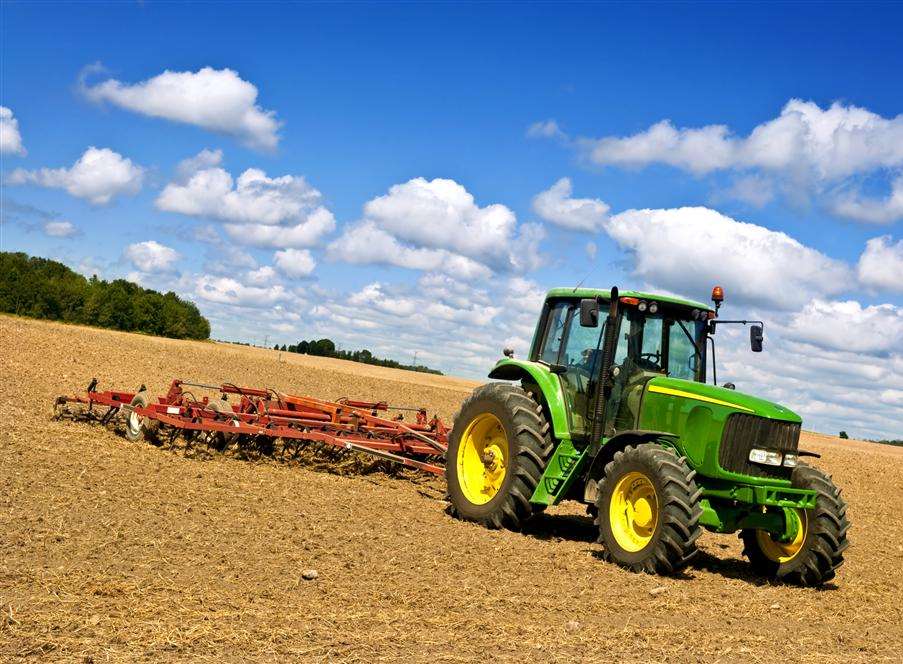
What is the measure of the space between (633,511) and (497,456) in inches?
84.9

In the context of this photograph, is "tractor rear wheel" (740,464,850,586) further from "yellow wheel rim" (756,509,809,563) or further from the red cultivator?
the red cultivator

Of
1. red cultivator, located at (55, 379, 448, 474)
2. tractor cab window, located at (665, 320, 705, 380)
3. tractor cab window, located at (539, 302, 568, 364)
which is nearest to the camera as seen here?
tractor cab window, located at (665, 320, 705, 380)

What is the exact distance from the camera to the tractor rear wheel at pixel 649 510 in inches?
309

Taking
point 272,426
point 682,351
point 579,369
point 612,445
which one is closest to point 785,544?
point 612,445

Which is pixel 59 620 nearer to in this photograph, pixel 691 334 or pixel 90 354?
pixel 691 334

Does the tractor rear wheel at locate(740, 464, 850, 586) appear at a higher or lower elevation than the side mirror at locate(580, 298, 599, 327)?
lower

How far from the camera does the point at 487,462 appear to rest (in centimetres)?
1029

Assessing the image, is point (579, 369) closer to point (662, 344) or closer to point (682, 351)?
point (662, 344)

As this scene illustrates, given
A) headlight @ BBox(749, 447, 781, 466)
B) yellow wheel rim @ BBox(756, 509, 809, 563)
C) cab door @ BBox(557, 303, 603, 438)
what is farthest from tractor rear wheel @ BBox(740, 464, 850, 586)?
cab door @ BBox(557, 303, 603, 438)

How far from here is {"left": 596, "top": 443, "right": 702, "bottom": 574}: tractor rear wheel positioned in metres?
7.85

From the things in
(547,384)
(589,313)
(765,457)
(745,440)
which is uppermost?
(589,313)

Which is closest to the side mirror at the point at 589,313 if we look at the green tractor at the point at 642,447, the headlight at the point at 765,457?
the green tractor at the point at 642,447

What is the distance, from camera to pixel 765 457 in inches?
331

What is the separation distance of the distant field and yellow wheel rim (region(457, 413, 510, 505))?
0.52 meters
